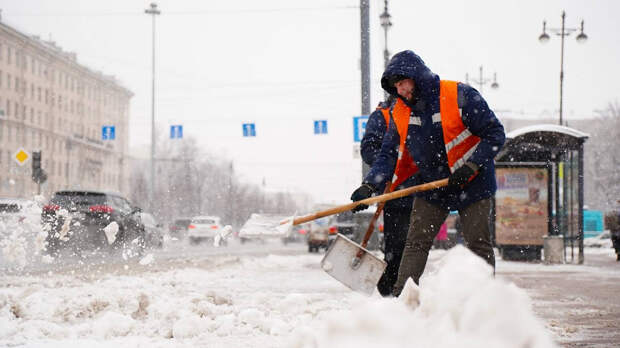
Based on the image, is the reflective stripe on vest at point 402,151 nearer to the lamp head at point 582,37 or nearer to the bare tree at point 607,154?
the lamp head at point 582,37

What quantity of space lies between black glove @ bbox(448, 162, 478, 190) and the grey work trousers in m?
0.23

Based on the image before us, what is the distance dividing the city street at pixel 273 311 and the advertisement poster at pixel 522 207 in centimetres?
523

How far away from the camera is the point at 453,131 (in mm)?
4520

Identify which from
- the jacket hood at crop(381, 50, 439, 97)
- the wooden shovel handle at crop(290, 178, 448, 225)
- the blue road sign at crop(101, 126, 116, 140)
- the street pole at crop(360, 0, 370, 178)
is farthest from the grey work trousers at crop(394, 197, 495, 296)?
the blue road sign at crop(101, 126, 116, 140)

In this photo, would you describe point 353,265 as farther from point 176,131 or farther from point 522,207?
point 176,131

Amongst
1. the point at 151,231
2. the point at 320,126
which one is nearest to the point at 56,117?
the point at 320,126

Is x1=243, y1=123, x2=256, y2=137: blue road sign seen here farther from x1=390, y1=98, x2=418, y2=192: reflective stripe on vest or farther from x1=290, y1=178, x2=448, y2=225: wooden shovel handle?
x1=290, y1=178, x2=448, y2=225: wooden shovel handle

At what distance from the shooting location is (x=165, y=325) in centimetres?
509

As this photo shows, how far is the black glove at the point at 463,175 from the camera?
4.31 m

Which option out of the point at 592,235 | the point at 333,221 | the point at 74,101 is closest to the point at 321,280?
the point at 333,221

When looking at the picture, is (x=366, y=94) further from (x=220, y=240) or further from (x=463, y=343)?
(x=463, y=343)

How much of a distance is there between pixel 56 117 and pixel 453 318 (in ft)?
285

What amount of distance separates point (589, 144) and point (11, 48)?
2141 inches

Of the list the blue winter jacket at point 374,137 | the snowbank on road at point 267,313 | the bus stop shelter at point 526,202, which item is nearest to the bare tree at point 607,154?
the bus stop shelter at point 526,202
